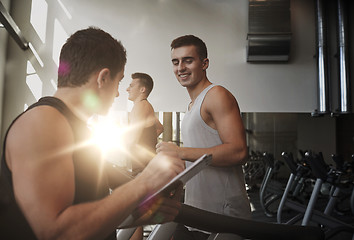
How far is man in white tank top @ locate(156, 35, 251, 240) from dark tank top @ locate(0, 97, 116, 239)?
43 centimetres

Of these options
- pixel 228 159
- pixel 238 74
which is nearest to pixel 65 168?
pixel 228 159

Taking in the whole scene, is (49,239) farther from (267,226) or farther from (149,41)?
(149,41)

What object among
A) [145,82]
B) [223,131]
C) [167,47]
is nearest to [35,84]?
[167,47]

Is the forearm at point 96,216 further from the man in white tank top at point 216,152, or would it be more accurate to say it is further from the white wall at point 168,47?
the white wall at point 168,47

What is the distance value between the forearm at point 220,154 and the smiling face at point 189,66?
0.40 m

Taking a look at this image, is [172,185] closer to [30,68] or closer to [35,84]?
[35,84]

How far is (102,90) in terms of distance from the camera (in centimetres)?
85

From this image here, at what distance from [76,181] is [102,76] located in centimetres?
27

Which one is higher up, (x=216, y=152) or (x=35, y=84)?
(x=35, y=84)

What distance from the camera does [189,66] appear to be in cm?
159

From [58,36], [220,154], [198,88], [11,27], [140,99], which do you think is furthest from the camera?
[58,36]

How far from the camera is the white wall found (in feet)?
18.0

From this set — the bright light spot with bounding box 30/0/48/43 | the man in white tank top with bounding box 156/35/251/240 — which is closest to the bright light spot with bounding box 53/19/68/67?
the bright light spot with bounding box 30/0/48/43

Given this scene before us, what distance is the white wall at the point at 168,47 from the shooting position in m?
5.49
